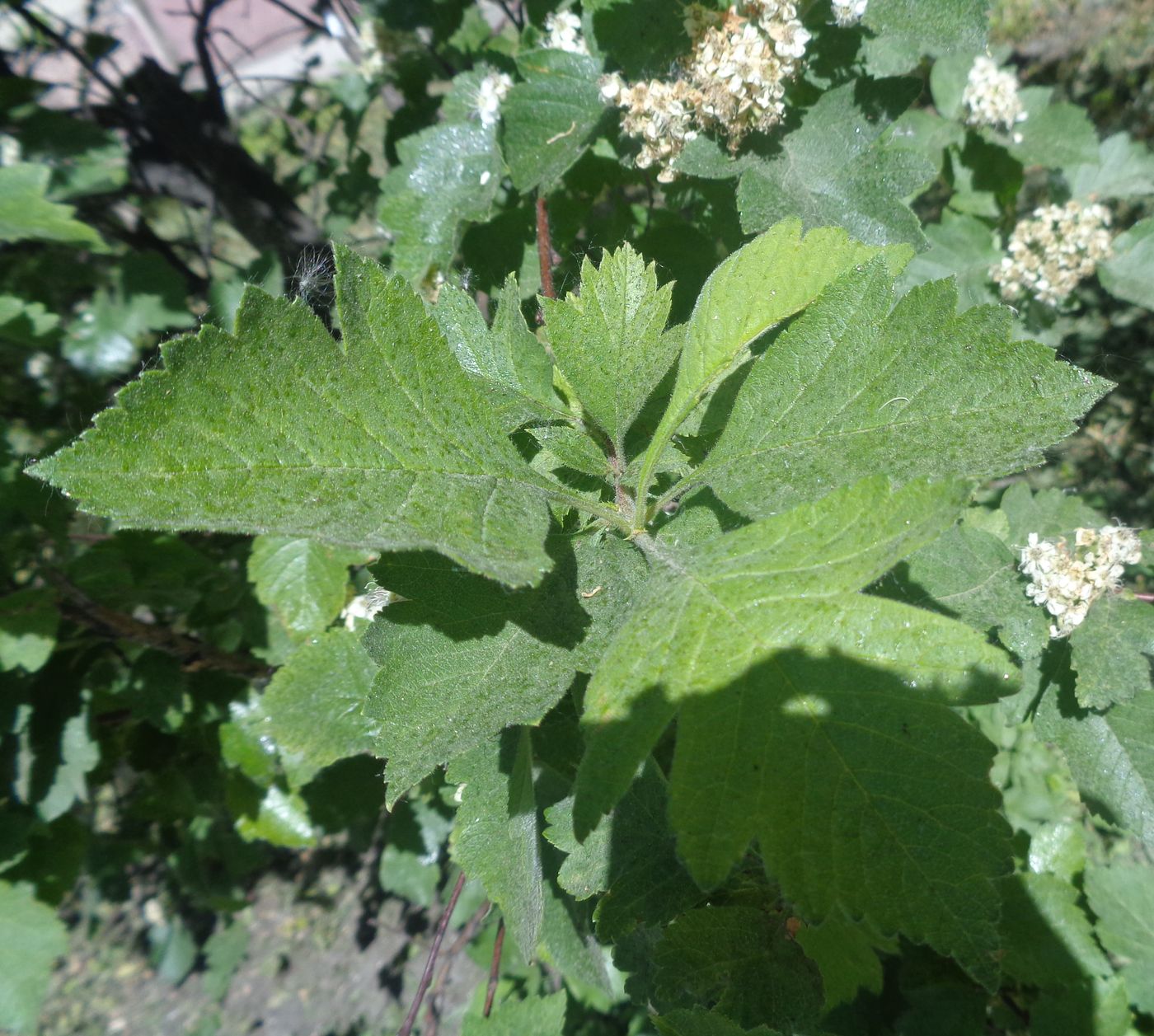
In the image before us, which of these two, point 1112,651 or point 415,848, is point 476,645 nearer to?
point 1112,651

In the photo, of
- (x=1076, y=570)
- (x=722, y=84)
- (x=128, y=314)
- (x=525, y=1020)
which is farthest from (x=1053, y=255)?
(x=128, y=314)

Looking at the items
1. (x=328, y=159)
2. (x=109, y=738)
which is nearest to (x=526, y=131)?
(x=328, y=159)

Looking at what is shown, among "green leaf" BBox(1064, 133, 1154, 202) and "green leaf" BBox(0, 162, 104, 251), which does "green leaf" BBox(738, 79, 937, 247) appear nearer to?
"green leaf" BBox(1064, 133, 1154, 202)

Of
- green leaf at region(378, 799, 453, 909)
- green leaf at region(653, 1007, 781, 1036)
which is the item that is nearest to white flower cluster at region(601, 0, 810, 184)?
green leaf at region(653, 1007, 781, 1036)

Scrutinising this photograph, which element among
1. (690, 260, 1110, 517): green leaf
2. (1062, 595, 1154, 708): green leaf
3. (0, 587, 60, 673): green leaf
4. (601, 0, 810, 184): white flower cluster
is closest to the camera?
(690, 260, 1110, 517): green leaf

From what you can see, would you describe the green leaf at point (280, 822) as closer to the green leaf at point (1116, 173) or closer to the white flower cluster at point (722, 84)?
the white flower cluster at point (722, 84)

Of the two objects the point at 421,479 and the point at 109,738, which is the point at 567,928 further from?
the point at 109,738

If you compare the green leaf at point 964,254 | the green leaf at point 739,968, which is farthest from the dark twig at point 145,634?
the green leaf at point 964,254
